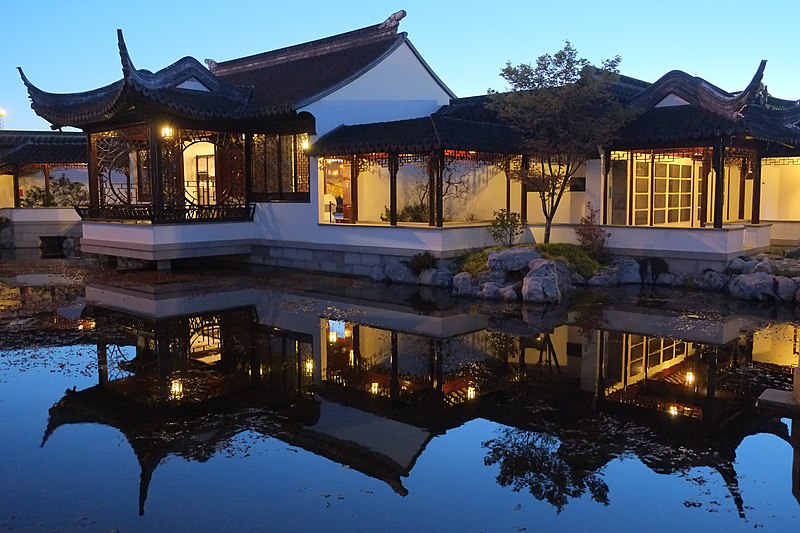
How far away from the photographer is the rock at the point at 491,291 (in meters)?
13.3

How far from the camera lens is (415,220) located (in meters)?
18.8

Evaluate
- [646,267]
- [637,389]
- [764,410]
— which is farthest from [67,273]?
[764,410]

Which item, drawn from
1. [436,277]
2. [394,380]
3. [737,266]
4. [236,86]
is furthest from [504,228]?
[236,86]

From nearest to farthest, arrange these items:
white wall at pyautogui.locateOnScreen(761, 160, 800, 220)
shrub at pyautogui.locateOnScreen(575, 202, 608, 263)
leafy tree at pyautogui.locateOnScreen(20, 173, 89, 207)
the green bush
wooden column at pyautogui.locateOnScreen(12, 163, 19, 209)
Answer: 1. the green bush
2. shrub at pyautogui.locateOnScreen(575, 202, 608, 263)
3. white wall at pyautogui.locateOnScreen(761, 160, 800, 220)
4. wooden column at pyautogui.locateOnScreen(12, 163, 19, 209)
5. leafy tree at pyautogui.locateOnScreen(20, 173, 89, 207)

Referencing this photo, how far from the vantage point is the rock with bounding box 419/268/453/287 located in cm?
1488

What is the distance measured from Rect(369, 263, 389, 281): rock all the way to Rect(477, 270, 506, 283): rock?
2.60m

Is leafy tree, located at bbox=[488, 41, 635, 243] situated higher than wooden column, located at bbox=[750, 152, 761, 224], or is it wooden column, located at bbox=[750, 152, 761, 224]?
leafy tree, located at bbox=[488, 41, 635, 243]

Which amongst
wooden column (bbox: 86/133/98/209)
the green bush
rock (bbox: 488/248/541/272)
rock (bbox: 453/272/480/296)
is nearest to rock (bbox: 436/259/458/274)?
rock (bbox: 453/272/480/296)

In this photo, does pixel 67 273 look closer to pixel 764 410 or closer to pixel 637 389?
pixel 637 389

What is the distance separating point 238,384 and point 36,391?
7.10 ft

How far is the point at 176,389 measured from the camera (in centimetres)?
780

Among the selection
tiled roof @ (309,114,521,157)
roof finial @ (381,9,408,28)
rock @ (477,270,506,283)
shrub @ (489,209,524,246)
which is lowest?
rock @ (477,270,506,283)

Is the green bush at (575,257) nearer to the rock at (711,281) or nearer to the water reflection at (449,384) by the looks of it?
the rock at (711,281)

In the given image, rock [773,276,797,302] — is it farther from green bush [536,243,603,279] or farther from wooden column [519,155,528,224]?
wooden column [519,155,528,224]
